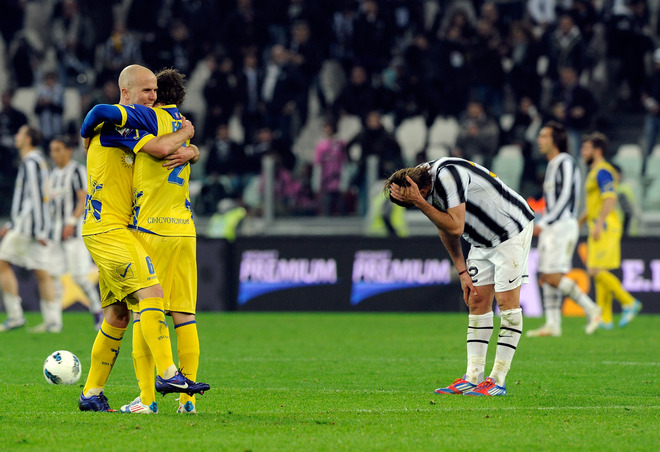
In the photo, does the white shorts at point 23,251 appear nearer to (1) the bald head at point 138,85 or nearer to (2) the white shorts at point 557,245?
(2) the white shorts at point 557,245

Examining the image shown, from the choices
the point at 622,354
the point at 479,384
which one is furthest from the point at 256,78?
the point at 479,384

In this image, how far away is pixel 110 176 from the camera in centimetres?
659

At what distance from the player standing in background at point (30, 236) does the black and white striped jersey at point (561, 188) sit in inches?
250

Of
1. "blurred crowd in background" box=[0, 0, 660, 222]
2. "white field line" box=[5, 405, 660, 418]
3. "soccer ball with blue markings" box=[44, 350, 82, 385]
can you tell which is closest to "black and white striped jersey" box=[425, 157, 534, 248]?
"white field line" box=[5, 405, 660, 418]

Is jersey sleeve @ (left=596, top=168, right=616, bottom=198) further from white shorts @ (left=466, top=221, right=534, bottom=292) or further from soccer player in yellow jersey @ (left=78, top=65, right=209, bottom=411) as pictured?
soccer player in yellow jersey @ (left=78, top=65, right=209, bottom=411)

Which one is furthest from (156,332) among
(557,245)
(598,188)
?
(598,188)

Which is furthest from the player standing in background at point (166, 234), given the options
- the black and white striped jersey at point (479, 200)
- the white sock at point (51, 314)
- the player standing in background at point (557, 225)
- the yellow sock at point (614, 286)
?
the yellow sock at point (614, 286)

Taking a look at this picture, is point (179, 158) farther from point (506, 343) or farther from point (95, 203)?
point (506, 343)

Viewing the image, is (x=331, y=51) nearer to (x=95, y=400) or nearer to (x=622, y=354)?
(x=622, y=354)

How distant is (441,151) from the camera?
19.4 metres

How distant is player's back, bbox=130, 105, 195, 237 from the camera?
21.5 feet

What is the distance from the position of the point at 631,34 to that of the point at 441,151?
4.66 meters

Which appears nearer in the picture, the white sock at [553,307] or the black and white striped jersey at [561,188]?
the black and white striped jersey at [561,188]

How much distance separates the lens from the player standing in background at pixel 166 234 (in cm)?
→ 656
